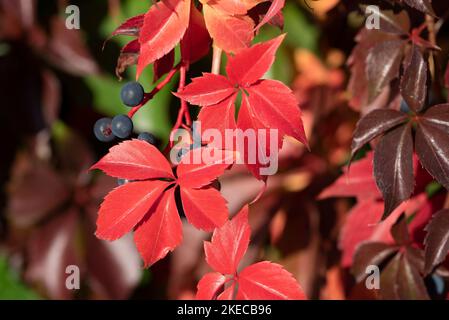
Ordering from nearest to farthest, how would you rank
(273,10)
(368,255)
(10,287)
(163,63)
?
(273,10)
(163,63)
(368,255)
(10,287)

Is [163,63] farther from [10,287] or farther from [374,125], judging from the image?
[10,287]

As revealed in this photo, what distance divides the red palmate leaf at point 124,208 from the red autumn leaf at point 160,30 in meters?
0.12

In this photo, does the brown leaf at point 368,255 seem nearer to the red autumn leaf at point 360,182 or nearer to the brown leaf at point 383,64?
the red autumn leaf at point 360,182

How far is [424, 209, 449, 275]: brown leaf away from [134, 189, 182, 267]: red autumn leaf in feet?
0.88

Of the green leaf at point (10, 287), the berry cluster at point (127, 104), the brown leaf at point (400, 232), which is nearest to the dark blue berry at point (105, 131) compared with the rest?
the berry cluster at point (127, 104)

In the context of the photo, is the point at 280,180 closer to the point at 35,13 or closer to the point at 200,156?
the point at 35,13

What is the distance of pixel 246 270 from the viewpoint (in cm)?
66

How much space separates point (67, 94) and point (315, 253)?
618 mm

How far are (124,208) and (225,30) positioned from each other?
0.65 feet

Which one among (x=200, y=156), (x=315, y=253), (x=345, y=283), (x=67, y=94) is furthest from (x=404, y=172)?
(x=67, y=94)

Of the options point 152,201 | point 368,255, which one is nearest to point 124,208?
point 152,201

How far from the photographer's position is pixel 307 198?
1184 mm

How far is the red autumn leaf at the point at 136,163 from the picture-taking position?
0.62 meters
